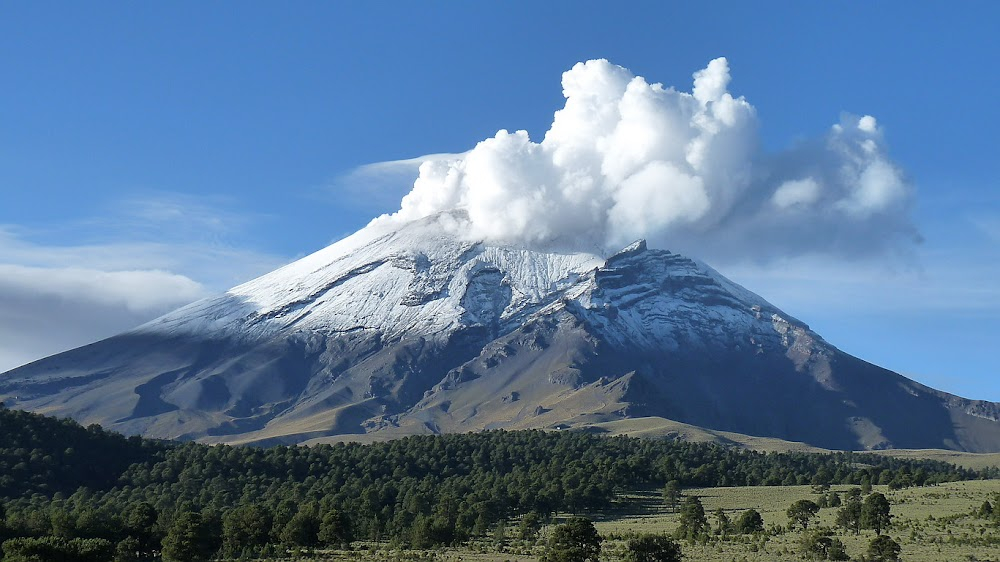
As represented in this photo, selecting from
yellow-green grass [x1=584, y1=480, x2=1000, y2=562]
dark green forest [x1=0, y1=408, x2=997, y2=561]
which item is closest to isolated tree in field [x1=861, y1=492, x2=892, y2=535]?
yellow-green grass [x1=584, y1=480, x2=1000, y2=562]

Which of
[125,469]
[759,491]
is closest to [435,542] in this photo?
[759,491]

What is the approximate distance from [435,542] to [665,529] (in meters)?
27.3

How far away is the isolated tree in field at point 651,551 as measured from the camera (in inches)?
4173

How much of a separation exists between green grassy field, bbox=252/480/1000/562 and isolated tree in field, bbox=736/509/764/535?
2695mm

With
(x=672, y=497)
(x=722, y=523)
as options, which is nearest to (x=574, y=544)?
(x=722, y=523)

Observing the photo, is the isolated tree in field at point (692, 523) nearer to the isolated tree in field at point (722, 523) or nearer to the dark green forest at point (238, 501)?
the isolated tree in field at point (722, 523)

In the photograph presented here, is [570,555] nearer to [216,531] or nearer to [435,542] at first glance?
[435,542]

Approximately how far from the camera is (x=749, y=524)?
131 meters

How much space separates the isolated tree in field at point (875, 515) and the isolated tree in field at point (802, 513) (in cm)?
644

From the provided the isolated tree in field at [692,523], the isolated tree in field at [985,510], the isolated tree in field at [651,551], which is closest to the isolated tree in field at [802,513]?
the isolated tree in field at [692,523]

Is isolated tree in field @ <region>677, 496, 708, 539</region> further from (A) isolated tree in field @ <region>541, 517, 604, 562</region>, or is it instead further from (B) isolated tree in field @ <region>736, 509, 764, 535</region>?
(A) isolated tree in field @ <region>541, 517, 604, 562</region>

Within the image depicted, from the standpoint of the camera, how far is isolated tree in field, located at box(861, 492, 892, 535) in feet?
410

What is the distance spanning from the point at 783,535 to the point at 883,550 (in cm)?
2276

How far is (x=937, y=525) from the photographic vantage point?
12238 centimetres
